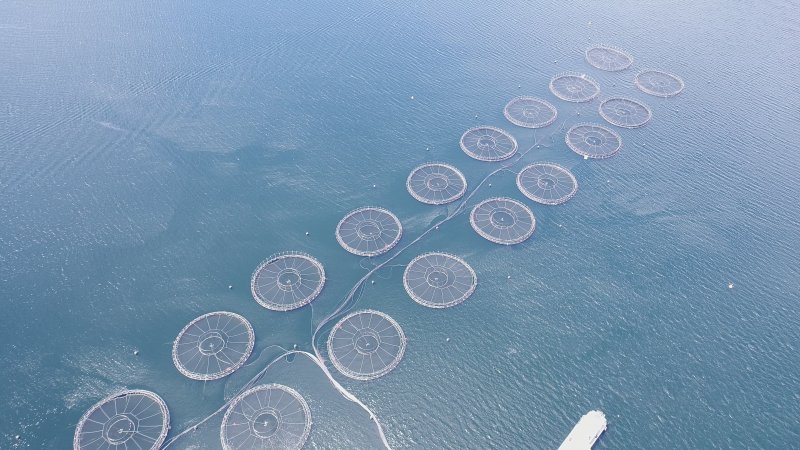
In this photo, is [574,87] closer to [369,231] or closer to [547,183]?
[547,183]

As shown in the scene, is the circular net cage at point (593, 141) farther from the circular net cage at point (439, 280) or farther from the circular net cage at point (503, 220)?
the circular net cage at point (439, 280)

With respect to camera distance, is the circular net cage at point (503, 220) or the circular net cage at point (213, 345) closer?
the circular net cage at point (213, 345)

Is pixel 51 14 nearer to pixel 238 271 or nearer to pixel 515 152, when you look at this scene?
pixel 238 271

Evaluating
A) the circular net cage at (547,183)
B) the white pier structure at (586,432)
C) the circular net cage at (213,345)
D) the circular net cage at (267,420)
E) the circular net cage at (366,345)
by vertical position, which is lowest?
the white pier structure at (586,432)

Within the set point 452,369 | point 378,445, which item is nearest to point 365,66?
point 452,369

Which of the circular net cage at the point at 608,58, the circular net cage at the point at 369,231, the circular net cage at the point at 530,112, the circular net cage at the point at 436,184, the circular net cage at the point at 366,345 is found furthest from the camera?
the circular net cage at the point at 608,58

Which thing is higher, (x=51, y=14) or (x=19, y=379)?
(x=51, y=14)

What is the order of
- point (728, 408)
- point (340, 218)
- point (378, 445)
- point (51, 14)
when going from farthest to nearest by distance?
point (51, 14) < point (340, 218) < point (728, 408) < point (378, 445)

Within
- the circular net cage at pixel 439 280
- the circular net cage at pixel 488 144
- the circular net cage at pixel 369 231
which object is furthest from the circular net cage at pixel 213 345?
the circular net cage at pixel 488 144
